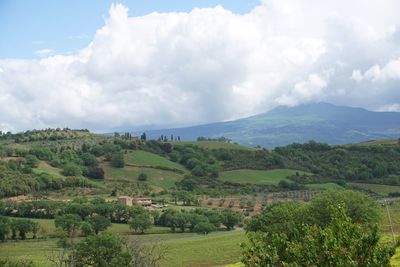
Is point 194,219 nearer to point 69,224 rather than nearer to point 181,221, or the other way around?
point 181,221

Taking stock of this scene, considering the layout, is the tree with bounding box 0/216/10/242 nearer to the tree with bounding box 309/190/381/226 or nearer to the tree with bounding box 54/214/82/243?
the tree with bounding box 54/214/82/243

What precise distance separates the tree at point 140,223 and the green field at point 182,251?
29.9 feet

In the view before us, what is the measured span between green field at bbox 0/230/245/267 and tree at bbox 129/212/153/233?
9.12m

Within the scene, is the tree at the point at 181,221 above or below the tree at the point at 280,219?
below

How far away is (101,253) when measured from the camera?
249ft

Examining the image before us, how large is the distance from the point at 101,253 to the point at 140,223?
5705cm

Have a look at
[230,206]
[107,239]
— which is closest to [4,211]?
[230,206]

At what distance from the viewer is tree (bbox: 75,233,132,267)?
72375mm

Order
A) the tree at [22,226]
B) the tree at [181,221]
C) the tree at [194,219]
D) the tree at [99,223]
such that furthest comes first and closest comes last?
the tree at [194,219]
the tree at [181,221]
the tree at [99,223]
the tree at [22,226]

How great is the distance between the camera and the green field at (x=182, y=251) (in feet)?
293

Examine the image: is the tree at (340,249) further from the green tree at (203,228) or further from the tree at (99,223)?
the tree at (99,223)

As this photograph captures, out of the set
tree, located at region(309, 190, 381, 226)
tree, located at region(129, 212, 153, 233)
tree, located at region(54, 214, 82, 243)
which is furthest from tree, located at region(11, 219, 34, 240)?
tree, located at region(309, 190, 381, 226)

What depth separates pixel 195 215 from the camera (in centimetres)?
14225

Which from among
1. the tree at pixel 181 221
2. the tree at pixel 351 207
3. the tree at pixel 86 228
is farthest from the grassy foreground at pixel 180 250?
the tree at pixel 351 207
